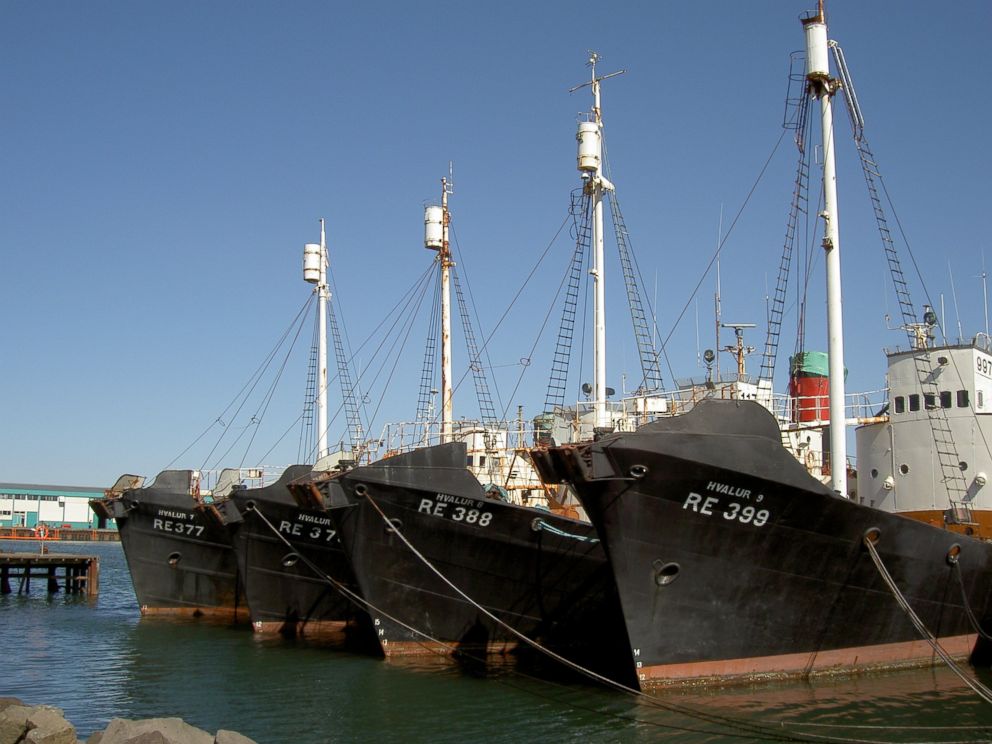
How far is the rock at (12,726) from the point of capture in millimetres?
13742

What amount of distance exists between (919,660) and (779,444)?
688 centimetres

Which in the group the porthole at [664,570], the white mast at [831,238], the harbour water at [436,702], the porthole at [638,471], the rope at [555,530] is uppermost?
the white mast at [831,238]

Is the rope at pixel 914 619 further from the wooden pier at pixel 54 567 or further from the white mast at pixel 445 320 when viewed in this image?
the wooden pier at pixel 54 567

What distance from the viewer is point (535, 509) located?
2138cm

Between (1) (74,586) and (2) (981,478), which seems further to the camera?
(1) (74,586)

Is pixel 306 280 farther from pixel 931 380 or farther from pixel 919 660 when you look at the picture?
pixel 919 660

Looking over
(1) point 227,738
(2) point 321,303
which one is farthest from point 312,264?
(1) point 227,738

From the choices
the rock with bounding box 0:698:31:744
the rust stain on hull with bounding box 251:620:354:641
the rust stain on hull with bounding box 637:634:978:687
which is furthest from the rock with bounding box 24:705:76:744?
the rust stain on hull with bounding box 251:620:354:641

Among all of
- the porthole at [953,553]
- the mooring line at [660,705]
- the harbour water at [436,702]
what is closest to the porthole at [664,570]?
the harbour water at [436,702]

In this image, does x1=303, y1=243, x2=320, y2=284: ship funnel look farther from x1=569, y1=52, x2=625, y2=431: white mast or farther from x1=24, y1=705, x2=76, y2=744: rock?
x1=24, y1=705, x2=76, y2=744: rock

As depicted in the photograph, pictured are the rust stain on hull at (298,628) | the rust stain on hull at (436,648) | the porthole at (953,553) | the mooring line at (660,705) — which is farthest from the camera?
the rust stain on hull at (298,628)

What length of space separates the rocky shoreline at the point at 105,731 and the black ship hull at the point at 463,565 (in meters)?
8.43

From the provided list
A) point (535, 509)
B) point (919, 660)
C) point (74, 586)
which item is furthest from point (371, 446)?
point (74, 586)

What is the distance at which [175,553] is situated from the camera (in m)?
→ 33.3
